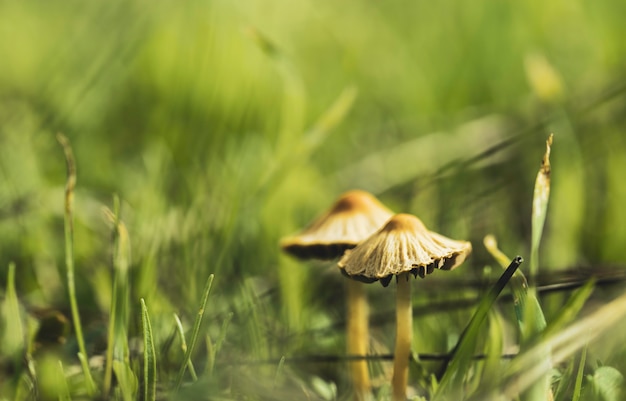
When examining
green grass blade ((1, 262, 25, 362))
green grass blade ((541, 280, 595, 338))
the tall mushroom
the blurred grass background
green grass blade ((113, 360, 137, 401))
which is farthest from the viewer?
the blurred grass background

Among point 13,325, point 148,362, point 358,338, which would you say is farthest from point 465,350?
point 13,325

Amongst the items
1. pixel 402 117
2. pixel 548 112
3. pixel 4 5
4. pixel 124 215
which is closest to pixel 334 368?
pixel 124 215

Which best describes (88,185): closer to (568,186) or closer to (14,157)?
(14,157)

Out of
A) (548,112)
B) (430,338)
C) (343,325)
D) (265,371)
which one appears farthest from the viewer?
(548,112)

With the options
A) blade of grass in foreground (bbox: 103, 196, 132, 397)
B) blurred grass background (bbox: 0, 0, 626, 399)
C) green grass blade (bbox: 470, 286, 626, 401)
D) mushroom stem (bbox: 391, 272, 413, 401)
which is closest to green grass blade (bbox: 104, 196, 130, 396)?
blade of grass in foreground (bbox: 103, 196, 132, 397)

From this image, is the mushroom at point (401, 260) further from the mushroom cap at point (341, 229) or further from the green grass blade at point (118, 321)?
the green grass blade at point (118, 321)

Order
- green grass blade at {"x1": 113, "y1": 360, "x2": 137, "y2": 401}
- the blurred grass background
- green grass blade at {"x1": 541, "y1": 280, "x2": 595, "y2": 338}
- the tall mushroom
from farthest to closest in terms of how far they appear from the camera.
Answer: the blurred grass background → the tall mushroom → green grass blade at {"x1": 113, "y1": 360, "x2": 137, "y2": 401} → green grass blade at {"x1": 541, "y1": 280, "x2": 595, "y2": 338}

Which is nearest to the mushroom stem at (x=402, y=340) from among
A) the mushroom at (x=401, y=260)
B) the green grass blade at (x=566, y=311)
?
the mushroom at (x=401, y=260)

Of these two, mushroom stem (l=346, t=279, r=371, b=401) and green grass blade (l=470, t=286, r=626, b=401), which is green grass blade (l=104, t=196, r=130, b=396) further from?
green grass blade (l=470, t=286, r=626, b=401)
